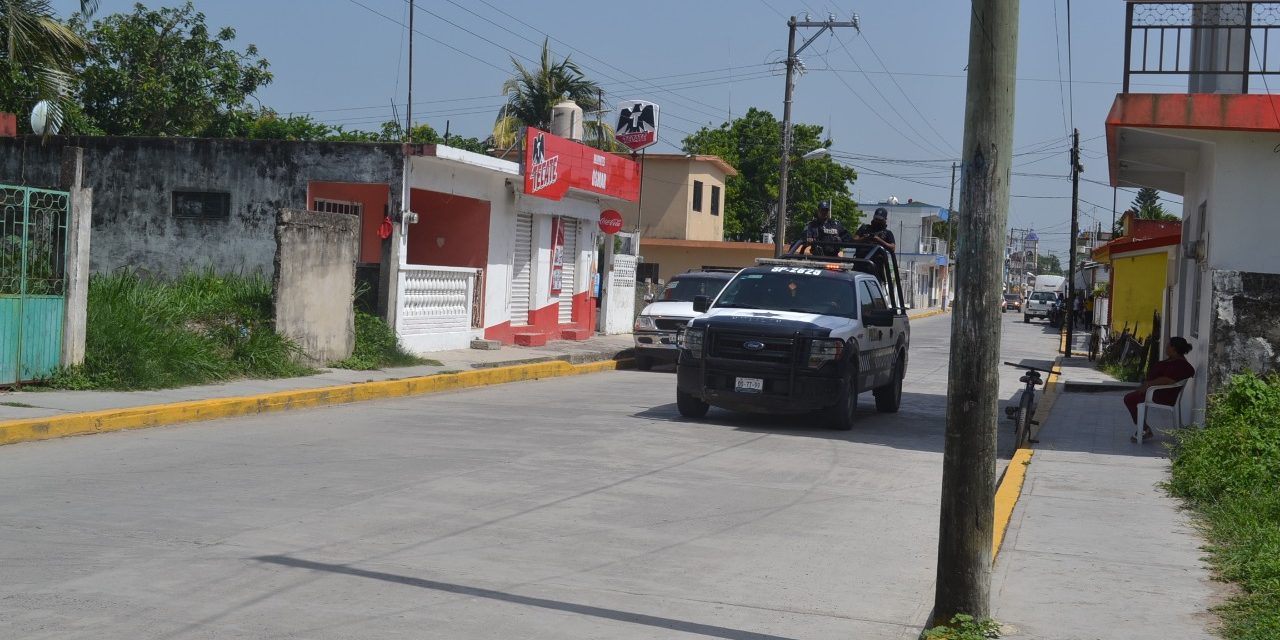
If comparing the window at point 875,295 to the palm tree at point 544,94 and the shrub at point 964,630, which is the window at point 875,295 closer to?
the shrub at point 964,630

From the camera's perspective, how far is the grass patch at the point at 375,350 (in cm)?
1816

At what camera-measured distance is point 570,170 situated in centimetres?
2623

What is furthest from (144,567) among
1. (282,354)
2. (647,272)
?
(647,272)

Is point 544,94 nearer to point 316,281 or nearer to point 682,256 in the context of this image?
point 682,256

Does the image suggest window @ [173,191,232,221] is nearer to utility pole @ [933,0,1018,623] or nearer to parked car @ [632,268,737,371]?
parked car @ [632,268,737,371]

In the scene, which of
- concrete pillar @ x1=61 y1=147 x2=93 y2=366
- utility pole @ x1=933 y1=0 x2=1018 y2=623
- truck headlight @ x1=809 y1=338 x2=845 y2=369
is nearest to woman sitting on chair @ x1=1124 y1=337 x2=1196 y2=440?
truck headlight @ x1=809 y1=338 x2=845 y2=369

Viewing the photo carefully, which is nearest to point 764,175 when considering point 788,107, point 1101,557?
point 788,107

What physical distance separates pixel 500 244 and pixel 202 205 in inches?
233

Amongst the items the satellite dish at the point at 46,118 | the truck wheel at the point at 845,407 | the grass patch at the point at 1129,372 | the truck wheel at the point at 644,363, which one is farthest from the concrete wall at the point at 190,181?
the grass patch at the point at 1129,372

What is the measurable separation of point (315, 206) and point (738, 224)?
50581mm

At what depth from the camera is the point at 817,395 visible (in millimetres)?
14125

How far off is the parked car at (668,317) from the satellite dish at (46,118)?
1071cm

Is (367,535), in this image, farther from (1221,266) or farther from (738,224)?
(738,224)

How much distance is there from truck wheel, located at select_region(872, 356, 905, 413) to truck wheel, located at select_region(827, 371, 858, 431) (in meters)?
2.30
